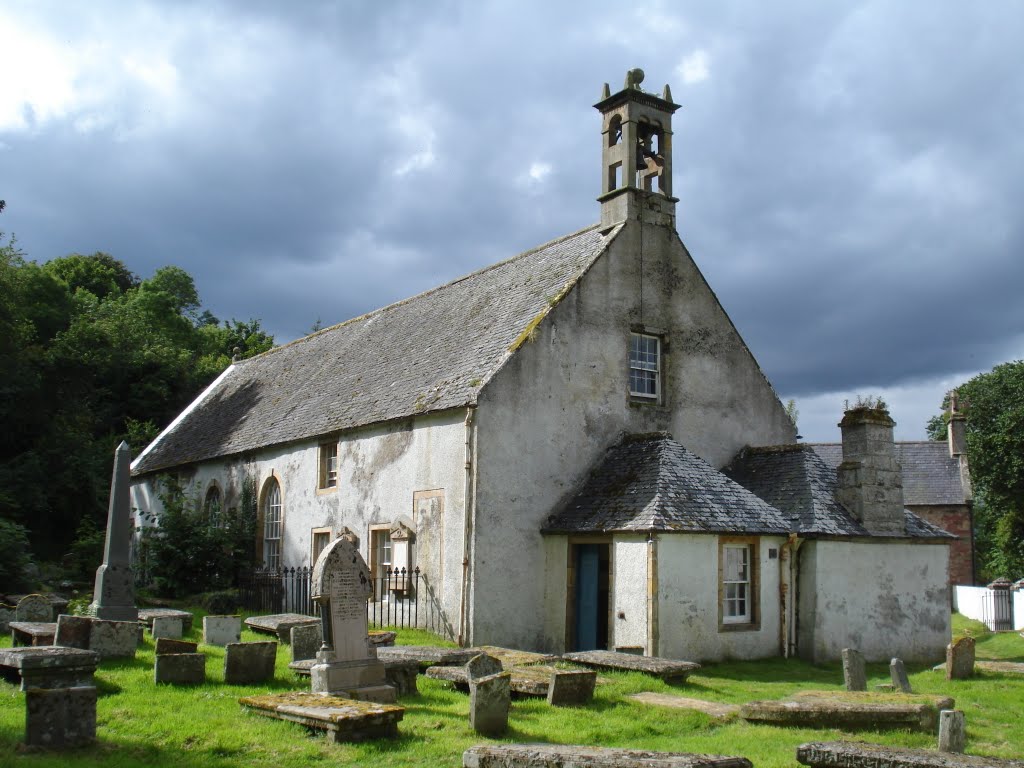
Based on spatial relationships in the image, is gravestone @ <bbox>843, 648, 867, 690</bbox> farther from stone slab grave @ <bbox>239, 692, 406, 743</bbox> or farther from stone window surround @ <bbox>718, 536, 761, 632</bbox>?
stone slab grave @ <bbox>239, 692, 406, 743</bbox>

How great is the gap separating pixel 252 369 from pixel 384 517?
18.5m

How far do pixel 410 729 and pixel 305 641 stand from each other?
3.80m

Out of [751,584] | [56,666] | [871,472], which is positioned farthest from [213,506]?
[56,666]

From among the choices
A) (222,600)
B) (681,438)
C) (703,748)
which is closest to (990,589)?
(681,438)

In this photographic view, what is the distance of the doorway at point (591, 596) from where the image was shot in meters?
19.3

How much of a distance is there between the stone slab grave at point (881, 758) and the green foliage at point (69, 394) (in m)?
26.4

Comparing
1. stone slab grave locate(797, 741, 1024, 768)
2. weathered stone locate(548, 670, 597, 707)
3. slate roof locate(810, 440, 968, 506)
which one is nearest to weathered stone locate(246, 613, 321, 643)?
weathered stone locate(548, 670, 597, 707)

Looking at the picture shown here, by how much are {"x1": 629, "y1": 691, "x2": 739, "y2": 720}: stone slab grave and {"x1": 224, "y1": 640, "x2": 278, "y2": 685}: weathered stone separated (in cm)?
498

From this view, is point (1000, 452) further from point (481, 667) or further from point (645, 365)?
point (481, 667)

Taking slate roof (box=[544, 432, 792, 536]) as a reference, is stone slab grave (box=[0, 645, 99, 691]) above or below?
below

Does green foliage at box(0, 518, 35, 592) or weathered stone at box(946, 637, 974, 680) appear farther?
green foliage at box(0, 518, 35, 592)

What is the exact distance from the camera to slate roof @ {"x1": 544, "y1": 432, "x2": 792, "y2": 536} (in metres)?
18.2

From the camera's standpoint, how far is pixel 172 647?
13.3 meters

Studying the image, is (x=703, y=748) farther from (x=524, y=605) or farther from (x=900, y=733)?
(x=524, y=605)
